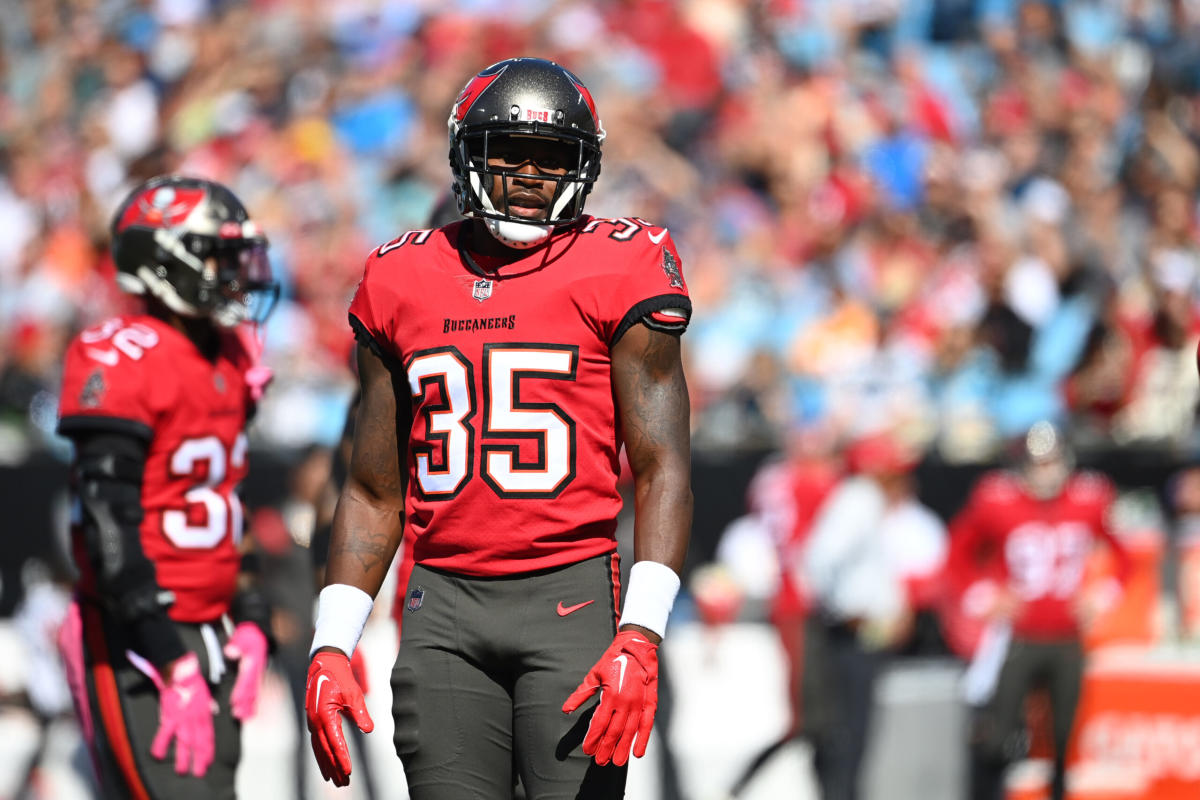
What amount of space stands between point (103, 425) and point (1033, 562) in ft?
17.7

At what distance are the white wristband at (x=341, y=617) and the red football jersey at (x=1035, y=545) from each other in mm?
5470

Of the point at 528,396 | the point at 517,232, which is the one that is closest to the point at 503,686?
the point at 528,396

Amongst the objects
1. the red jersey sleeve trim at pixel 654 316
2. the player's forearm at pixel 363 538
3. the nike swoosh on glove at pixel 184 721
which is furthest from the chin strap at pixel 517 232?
the nike swoosh on glove at pixel 184 721

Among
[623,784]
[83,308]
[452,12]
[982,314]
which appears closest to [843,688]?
[982,314]

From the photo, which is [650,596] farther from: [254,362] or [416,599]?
[254,362]

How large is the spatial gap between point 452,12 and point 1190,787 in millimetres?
8949

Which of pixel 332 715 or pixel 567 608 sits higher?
pixel 567 608

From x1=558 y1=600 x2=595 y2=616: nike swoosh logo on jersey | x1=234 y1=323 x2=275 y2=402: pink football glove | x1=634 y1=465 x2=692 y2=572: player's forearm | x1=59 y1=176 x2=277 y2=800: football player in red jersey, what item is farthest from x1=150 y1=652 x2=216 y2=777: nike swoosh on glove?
x1=634 y1=465 x2=692 y2=572: player's forearm

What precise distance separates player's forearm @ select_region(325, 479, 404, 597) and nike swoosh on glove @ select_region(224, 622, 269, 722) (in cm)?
128

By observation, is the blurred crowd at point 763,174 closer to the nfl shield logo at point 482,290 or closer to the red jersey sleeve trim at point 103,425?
the red jersey sleeve trim at point 103,425

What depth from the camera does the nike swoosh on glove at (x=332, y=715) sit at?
3.31m

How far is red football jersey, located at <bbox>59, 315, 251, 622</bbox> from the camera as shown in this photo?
4.52 m

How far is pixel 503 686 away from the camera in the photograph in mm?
3391

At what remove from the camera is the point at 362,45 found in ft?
46.3
